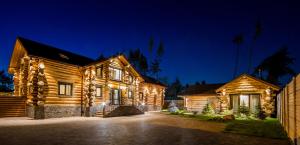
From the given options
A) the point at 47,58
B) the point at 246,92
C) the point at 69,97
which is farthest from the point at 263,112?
the point at 47,58

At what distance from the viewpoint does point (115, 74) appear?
29078 mm

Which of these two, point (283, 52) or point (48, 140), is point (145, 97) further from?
point (283, 52)

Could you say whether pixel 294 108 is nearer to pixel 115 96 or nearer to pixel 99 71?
pixel 99 71

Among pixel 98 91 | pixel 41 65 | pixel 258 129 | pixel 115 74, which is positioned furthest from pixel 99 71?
pixel 258 129

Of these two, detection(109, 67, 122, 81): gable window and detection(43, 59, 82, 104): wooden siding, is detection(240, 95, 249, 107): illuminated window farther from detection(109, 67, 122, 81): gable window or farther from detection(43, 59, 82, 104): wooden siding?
detection(43, 59, 82, 104): wooden siding

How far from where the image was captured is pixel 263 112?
2331 cm

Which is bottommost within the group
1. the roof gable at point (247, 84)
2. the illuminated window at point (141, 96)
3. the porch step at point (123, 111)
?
the porch step at point (123, 111)

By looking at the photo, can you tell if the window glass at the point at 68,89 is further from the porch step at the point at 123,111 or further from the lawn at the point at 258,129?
the lawn at the point at 258,129

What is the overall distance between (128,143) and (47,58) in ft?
50.0

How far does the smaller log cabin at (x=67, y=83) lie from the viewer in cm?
2094

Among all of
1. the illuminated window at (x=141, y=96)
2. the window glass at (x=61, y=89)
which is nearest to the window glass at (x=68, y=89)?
the window glass at (x=61, y=89)

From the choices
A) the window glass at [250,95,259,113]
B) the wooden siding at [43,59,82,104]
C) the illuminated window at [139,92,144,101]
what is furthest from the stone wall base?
the window glass at [250,95,259,113]

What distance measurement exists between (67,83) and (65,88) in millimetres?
540

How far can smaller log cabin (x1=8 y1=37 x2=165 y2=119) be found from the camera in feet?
68.7
